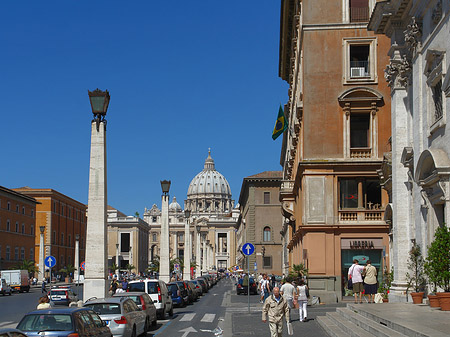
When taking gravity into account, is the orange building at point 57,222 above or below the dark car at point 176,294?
above

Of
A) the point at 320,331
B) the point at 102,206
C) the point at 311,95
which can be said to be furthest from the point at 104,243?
the point at 311,95

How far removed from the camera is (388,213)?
2761 cm

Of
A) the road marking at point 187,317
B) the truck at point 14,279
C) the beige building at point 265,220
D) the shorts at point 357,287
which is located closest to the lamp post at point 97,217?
the road marking at point 187,317

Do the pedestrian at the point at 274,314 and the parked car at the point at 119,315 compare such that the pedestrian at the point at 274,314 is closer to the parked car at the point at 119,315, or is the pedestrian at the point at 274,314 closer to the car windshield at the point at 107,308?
the parked car at the point at 119,315

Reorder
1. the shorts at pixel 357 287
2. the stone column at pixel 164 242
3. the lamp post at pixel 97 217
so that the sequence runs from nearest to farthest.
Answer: the lamp post at pixel 97 217 → the shorts at pixel 357 287 → the stone column at pixel 164 242

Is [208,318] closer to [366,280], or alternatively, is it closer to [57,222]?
[366,280]

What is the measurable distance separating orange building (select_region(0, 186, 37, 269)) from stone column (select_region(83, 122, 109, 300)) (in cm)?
6600

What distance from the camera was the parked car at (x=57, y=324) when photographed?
14.6m

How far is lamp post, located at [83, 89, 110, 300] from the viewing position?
2545cm

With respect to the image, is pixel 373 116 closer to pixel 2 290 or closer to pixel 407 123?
pixel 407 123

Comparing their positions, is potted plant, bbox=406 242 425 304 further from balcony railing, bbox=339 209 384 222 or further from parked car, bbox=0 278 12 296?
parked car, bbox=0 278 12 296

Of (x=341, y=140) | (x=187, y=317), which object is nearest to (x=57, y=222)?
(x=341, y=140)

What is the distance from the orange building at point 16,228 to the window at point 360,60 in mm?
61154

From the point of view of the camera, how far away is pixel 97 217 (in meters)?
25.4
